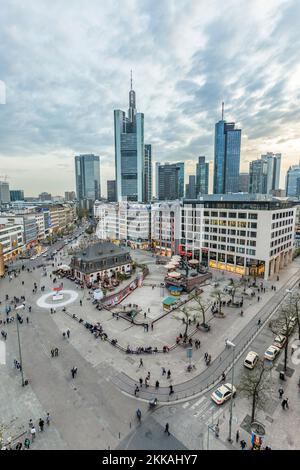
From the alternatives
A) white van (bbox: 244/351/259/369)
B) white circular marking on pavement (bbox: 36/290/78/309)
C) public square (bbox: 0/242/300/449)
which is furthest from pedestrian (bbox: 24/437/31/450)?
white circular marking on pavement (bbox: 36/290/78/309)

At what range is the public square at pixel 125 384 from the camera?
1892 centimetres

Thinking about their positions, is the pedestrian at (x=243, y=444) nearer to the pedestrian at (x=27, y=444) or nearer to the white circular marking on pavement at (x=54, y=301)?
the pedestrian at (x=27, y=444)

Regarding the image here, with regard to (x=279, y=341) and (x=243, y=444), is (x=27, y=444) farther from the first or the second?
(x=279, y=341)

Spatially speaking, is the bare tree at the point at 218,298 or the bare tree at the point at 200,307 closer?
the bare tree at the point at 200,307

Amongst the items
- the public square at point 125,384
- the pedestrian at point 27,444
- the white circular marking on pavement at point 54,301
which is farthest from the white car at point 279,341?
the white circular marking on pavement at point 54,301

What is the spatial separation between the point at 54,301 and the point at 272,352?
39.2m

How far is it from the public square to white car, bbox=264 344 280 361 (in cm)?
173

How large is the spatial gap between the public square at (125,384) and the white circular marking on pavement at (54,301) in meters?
2.12

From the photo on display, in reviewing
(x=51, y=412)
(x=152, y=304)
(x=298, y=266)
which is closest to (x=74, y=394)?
(x=51, y=412)

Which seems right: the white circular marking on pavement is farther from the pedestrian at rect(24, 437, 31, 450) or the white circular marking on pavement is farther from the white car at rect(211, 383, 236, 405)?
the white car at rect(211, 383, 236, 405)

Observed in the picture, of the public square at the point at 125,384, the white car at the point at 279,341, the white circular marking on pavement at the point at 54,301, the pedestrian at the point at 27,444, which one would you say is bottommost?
the white circular marking on pavement at the point at 54,301

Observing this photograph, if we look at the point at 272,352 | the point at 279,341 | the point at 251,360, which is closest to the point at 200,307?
the point at 279,341

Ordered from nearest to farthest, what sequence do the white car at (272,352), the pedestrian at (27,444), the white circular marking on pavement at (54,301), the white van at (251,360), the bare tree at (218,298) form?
the pedestrian at (27,444)
the white van at (251,360)
the white car at (272,352)
the bare tree at (218,298)
the white circular marking on pavement at (54,301)

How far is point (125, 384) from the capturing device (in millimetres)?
24547
